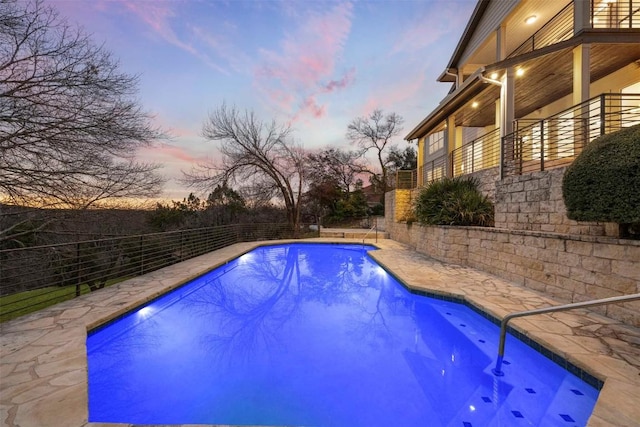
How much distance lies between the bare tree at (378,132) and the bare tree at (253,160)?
26.7 ft

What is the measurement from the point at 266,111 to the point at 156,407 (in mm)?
13049

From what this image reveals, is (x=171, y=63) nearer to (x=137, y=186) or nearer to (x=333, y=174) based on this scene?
(x=137, y=186)

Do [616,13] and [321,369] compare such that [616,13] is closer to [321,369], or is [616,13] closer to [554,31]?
[554,31]

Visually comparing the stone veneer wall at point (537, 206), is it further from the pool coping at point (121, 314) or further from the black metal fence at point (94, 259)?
the black metal fence at point (94, 259)

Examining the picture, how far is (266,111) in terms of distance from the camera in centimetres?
1371

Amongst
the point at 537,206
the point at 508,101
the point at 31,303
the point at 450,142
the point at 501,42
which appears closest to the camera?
the point at 537,206

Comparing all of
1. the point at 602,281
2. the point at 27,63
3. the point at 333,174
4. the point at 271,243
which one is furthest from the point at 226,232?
the point at 333,174

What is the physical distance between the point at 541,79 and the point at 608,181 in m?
6.39

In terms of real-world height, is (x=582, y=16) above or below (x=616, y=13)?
below

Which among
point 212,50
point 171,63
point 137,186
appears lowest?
point 137,186

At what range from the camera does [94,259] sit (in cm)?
636

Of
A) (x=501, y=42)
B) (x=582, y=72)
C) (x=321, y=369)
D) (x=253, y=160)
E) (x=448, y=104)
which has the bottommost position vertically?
(x=321, y=369)

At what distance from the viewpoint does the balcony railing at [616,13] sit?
687 cm

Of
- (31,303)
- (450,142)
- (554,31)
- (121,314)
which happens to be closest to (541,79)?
(554,31)
